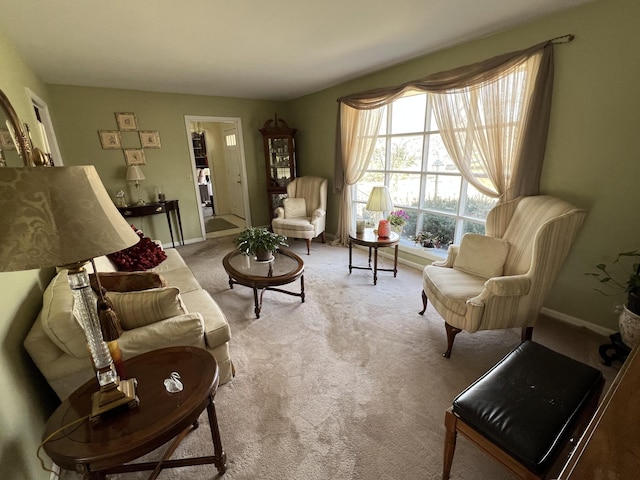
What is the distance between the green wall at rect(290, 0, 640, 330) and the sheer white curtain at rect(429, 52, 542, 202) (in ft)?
0.64

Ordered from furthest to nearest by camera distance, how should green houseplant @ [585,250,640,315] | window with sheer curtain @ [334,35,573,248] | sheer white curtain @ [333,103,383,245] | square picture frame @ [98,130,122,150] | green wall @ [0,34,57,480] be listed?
square picture frame @ [98,130,122,150], sheer white curtain @ [333,103,383,245], window with sheer curtain @ [334,35,573,248], green houseplant @ [585,250,640,315], green wall @ [0,34,57,480]

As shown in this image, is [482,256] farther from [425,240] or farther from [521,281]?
[425,240]

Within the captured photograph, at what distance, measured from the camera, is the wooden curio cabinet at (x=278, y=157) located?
5.04 m

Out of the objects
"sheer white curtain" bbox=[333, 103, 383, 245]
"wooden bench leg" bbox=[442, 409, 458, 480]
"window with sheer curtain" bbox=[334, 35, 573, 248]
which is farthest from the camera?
"sheer white curtain" bbox=[333, 103, 383, 245]

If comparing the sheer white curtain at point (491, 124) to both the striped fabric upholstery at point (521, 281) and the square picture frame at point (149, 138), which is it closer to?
the striped fabric upholstery at point (521, 281)

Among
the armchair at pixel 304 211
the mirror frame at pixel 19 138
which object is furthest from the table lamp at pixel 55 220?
the armchair at pixel 304 211

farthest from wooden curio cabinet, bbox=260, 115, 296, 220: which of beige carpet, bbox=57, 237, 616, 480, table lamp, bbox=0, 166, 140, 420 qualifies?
table lamp, bbox=0, 166, 140, 420

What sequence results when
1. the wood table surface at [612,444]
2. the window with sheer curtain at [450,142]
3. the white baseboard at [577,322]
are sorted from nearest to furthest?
the wood table surface at [612,444] → the white baseboard at [577,322] → the window with sheer curtain at [450,142]

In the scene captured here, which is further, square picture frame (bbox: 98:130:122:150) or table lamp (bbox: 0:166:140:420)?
square picture frame (bbox: 98:130:122:150)

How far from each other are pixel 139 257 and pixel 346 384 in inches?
83.0

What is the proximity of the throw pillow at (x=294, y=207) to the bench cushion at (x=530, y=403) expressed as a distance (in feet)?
12.3

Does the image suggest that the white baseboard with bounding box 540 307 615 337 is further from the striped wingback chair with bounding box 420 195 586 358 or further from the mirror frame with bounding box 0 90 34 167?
the mirror frame with bounding box 0 90 34 167

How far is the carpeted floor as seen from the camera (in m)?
5.84

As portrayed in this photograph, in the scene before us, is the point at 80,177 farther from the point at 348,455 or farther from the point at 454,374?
the point at 454,374
